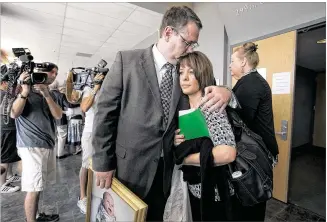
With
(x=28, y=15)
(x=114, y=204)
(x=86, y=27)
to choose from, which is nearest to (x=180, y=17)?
(x=114, y=204)

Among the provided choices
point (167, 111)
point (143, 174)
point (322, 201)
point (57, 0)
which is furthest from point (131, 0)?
point (322, 201)

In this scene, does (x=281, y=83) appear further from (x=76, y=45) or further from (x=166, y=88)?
(x=76, y=45)

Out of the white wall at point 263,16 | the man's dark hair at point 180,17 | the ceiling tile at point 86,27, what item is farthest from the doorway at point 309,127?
the ceiling tile at point 86,27

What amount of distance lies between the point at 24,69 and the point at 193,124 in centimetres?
156

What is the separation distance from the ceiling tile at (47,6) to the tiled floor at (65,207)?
114 inches

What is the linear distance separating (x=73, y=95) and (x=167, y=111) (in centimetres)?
187

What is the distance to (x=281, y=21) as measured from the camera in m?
2.32

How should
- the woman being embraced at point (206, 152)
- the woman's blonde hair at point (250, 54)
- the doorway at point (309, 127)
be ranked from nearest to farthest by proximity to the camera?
1. the woman being embraced at point (206, 152)
2. the woman's blonde hair at point (250, 54)
3. the doorway at point (309, 127)

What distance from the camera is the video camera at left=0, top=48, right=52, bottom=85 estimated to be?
1653 mm

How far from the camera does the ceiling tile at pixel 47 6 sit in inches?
130

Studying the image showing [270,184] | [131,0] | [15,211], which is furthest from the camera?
[131,0]

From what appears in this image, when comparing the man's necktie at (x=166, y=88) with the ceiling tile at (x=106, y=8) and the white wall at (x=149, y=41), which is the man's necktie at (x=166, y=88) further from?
the white wall at (x=149, y=41)

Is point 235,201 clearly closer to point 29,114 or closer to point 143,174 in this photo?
point 143,174

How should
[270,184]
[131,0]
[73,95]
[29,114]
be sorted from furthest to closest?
1. [131,0]
2. [73,95]
3. [29,114]
4. [270,184]
